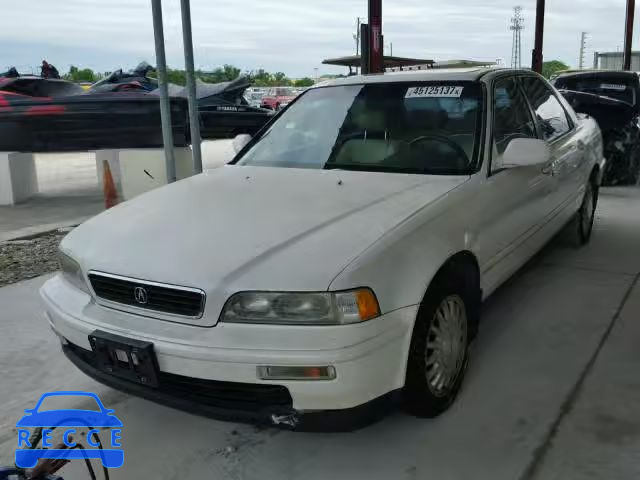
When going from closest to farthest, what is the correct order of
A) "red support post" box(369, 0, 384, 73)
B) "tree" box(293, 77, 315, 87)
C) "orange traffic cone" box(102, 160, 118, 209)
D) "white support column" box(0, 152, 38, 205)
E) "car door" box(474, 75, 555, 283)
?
"car door" box(474, 75, 555, 283) → "orange traffic cone" box(102, 160, 118, 209) → "red support post" box(369, 0, 384, 73) → "white support column" box(0, 152, 38, 205) → "tree" box(293, 77, 315, 87)

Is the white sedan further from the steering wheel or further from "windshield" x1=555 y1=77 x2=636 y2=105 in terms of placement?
"windshield" x1=555 y1=77 x2=636 y2=105

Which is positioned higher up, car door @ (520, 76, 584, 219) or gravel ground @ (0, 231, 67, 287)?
car door @ (520, 76, 584, 219)

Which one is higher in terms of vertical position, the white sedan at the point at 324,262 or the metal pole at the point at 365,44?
the metal pole at the point at 365,44

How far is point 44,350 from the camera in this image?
3598 millimetres

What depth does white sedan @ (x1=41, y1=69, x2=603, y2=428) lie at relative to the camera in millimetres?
2131

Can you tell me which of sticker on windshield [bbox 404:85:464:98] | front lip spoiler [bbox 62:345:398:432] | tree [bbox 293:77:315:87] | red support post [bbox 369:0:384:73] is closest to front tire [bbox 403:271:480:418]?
front lip spoiler [bbox 62:345:398:432]

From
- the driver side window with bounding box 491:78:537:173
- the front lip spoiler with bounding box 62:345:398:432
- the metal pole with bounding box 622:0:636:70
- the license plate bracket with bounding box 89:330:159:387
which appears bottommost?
the front lip spoiler with bounding box 62:345:398:432

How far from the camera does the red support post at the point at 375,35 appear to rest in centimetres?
790

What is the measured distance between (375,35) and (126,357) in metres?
6.74

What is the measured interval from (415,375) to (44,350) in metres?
2.31

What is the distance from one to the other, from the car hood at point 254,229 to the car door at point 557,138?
1.45 meters

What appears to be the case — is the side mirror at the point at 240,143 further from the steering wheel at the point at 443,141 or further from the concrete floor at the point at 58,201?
the steering wheel at the point at 443,141

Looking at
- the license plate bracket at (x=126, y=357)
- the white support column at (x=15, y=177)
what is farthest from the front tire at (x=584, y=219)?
the white support column at (x=15, y=177)

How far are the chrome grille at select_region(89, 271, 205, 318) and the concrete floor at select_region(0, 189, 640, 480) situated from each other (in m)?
0.67
